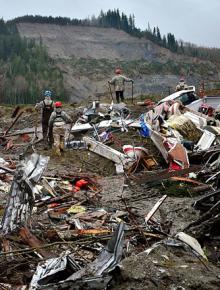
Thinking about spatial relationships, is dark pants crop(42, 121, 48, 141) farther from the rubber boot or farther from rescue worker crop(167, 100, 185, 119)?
rescue worker crop(167, 100, 185, 119)

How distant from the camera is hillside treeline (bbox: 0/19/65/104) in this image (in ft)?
173

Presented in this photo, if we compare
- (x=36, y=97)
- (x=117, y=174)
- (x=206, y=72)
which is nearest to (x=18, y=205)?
(x=117, y=174)

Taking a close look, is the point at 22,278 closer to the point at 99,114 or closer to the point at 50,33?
the point at 99,114

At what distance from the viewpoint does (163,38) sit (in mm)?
108312

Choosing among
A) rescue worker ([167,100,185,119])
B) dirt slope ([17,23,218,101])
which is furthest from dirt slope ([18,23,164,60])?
rescue worker ([167,100,185,119])

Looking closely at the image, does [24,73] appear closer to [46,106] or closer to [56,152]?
[46,106]

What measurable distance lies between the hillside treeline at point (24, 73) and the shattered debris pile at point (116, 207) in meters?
31.7

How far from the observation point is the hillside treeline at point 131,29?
10456 cm

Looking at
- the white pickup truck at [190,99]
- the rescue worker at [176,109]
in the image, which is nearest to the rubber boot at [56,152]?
the rescue worker at [176,109]

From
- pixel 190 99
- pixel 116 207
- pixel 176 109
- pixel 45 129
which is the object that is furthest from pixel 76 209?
pixel 190 99

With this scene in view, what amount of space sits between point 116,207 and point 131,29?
109 m

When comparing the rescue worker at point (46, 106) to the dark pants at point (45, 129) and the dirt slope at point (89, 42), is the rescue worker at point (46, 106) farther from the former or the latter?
the dirt slope at point (89, 42)

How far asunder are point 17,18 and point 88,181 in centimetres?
10672

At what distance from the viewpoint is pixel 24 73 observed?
66.1 meters
